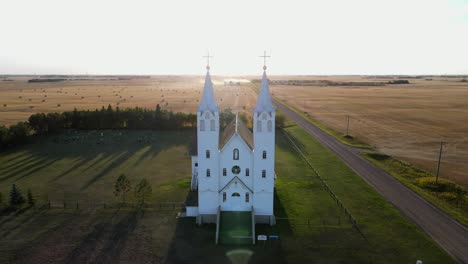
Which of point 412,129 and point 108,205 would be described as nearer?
point 108,205

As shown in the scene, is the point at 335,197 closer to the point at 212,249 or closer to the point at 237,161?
the point at 237,161

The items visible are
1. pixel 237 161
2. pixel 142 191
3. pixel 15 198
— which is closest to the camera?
pixel 237 161

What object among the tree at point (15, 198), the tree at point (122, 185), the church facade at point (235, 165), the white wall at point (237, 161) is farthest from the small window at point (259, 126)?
the tree at point (15, 198)

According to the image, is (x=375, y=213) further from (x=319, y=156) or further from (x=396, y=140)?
(x=396, y=140)

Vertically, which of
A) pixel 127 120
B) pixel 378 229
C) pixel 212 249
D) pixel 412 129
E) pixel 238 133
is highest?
pixel 238 133

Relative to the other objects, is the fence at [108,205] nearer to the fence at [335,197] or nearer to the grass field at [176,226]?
the grass field at [176,226]

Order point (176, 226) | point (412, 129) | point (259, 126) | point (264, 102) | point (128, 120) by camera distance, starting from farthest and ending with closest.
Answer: point (412, 129)
point (128, 120)
point (176, 226)
point (259, 126)
point (264, 102)

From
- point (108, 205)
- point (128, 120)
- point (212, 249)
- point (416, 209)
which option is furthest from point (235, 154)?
point (128, 120)
